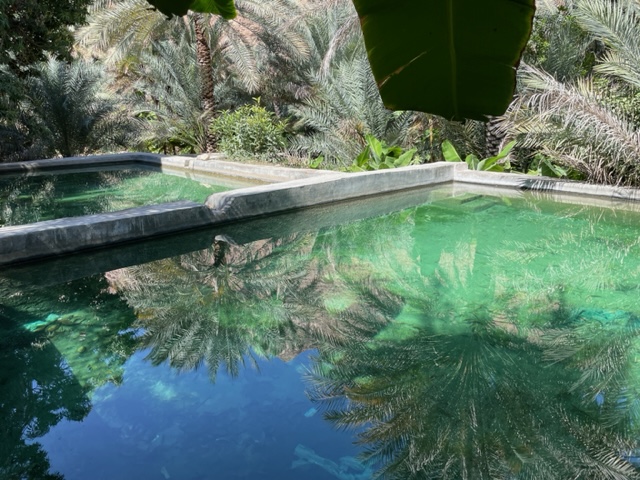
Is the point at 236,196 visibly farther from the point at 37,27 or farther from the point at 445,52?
the point at 445,52

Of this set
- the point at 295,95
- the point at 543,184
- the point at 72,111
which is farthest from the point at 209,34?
the point at 543,184

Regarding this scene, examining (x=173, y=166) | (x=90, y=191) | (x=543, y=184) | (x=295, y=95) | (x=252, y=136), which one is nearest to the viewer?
(x=543, y=184)

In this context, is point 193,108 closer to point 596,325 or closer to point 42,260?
point 42,260

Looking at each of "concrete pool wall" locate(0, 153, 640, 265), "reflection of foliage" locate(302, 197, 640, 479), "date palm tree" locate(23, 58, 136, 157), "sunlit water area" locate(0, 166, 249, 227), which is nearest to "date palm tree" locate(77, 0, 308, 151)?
"date palm tree" locate(23, 58, 136, 157)

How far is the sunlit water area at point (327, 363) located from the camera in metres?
2.76

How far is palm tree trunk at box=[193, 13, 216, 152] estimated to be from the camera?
13531 millimetres

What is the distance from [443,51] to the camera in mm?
1045

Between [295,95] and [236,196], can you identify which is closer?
[236,196]

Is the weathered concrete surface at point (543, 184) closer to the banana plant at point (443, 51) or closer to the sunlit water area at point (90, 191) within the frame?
the sunlit water area at point (90, 191)

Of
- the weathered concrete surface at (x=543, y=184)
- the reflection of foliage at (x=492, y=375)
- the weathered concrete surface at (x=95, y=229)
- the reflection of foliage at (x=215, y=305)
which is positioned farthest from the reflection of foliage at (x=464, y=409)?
the weathered concrete surface at (x=543, y=184)

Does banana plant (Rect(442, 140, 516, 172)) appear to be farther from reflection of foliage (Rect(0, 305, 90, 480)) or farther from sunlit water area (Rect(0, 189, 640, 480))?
reflection of foliage (Rect(0, 305, 90, 480))

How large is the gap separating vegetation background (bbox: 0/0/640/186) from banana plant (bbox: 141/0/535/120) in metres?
8.26

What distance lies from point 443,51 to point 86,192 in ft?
34.7

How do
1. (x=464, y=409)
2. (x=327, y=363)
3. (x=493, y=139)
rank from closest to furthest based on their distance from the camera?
1. (x=464, y=409)
2. (x=327, y=363)
3. (x=493, y=139)
